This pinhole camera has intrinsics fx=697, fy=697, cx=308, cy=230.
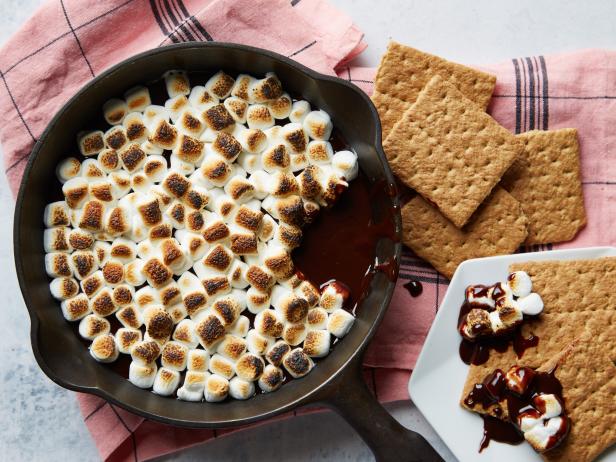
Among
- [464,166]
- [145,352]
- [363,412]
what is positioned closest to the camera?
[363,412]

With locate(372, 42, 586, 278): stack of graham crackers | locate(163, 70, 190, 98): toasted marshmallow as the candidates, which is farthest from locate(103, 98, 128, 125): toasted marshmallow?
locate(372, 42, 586, 278): stack of graham crackers

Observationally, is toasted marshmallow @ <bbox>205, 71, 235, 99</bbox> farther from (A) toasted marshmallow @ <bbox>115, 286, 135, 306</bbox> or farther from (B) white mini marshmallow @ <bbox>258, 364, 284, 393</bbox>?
(B) white mini marshmallow @ <bbox>258, 364, 284, 393</bbox>

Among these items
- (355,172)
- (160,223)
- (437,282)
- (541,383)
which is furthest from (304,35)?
(541,383)

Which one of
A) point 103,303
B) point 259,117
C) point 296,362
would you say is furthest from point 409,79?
point 103,303

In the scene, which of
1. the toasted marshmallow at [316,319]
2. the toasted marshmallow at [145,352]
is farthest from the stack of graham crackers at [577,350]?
the toasted marshmallow at [145,352]

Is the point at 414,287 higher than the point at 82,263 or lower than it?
lower

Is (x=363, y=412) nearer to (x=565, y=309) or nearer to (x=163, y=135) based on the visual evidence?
(x=565, y=309)
